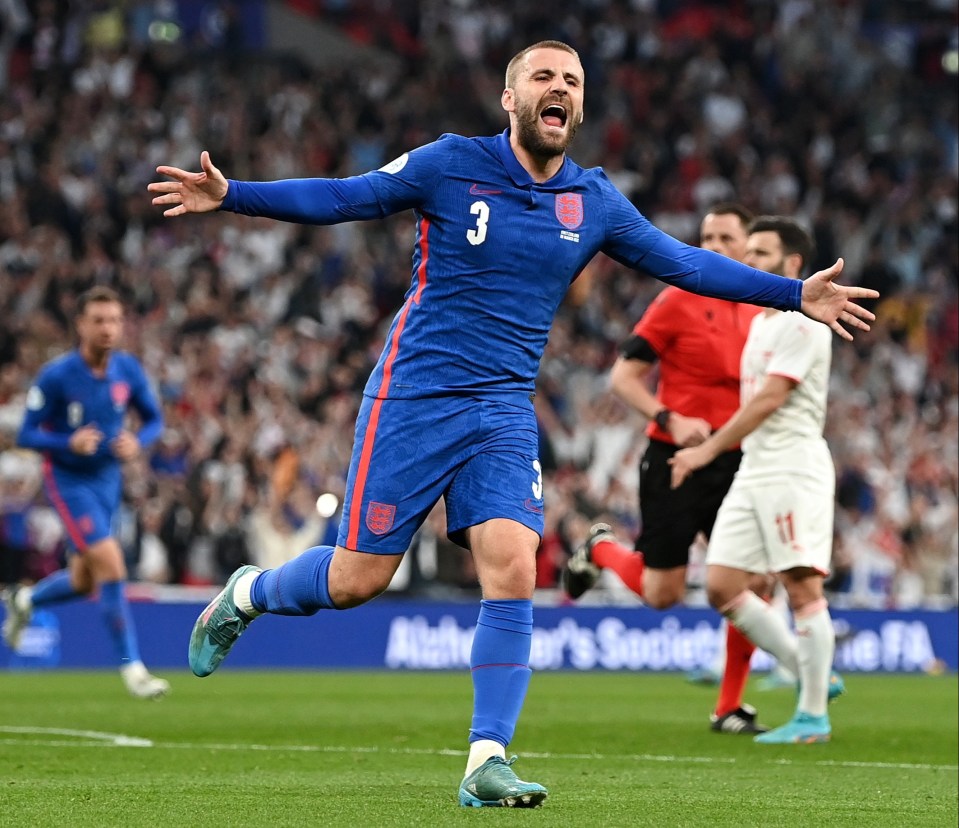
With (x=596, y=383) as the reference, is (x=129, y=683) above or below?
below

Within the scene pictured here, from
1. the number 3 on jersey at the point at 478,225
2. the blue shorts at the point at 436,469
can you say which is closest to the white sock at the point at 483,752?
the blue shorts at the point at 436,469

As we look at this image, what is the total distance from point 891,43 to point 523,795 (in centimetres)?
2631

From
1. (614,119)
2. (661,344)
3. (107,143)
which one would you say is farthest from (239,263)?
(661,344)

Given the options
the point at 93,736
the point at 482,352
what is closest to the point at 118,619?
the point at 93,736

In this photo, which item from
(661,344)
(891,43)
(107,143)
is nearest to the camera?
(661,344)

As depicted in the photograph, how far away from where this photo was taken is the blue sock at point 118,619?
39.7 feet

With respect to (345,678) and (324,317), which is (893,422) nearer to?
(324,317)

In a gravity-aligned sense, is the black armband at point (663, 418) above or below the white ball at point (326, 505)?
above

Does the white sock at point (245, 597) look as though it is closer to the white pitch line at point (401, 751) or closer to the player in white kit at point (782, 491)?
the white pitch line at point (401, 751)

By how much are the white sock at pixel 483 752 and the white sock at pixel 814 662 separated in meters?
3.55

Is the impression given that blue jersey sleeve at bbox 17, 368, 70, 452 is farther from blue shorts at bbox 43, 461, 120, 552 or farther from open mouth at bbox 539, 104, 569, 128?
open mouth at bbox 539, 104, 569, 128

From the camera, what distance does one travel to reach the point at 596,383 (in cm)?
2155

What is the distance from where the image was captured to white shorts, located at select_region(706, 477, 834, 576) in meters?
9.38

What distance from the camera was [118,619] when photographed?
12.2 metres
